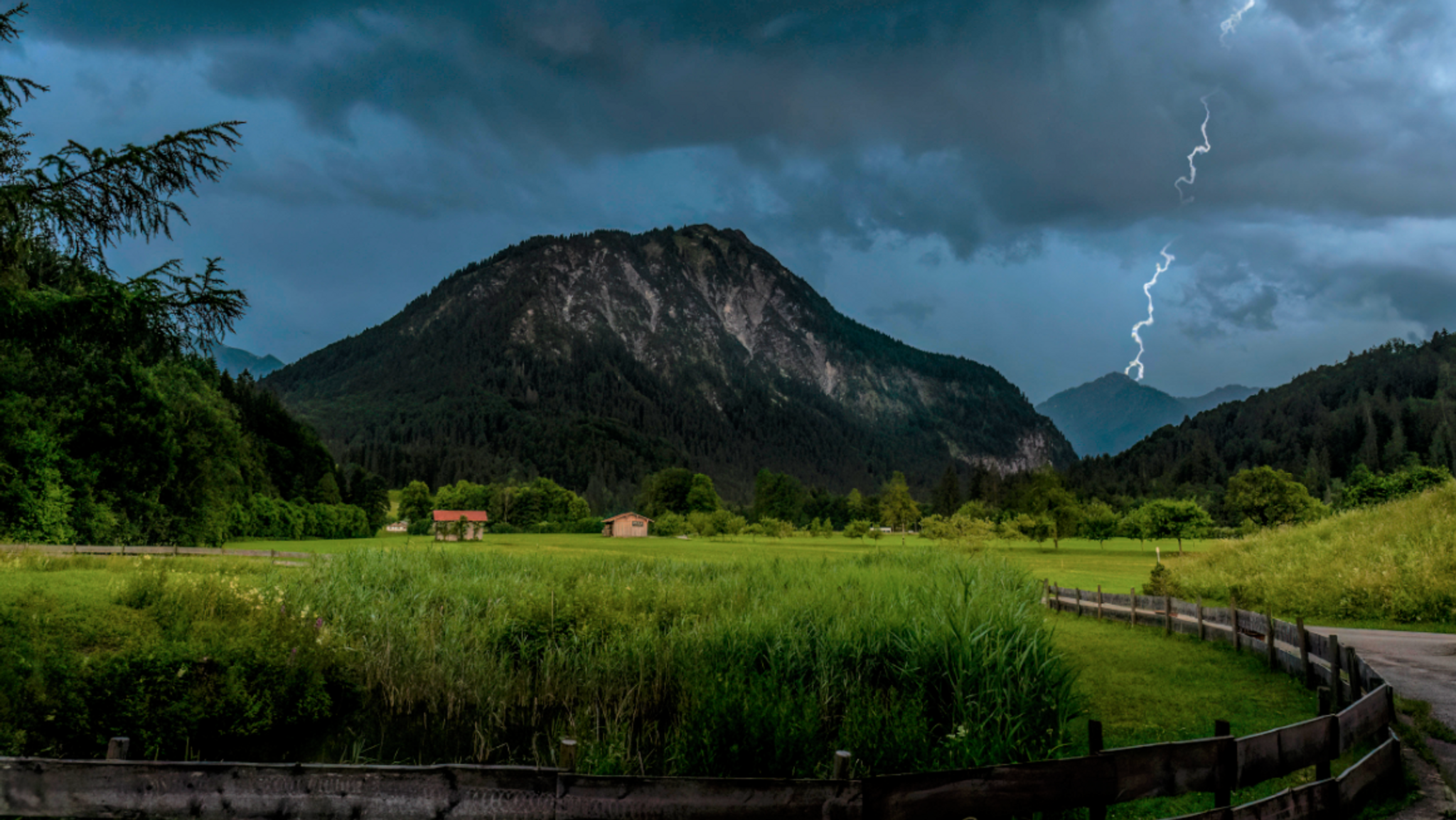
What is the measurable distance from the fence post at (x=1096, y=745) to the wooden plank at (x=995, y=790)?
0.13m

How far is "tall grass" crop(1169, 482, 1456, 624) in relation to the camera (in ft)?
80.5

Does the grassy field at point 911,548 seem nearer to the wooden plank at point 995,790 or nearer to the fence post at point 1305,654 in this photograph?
the fence post at point 1305,654

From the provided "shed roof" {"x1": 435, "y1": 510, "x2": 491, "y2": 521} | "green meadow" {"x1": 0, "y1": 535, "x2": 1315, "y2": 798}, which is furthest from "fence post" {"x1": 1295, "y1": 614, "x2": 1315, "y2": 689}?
"shed roof" {"x1": 435, "y1": 510, "x2": 491, "y2": 521}

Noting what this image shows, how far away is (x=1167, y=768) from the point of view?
6109 mm

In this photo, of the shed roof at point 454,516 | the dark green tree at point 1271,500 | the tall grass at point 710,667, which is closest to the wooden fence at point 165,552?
the tall grass at point 710,667

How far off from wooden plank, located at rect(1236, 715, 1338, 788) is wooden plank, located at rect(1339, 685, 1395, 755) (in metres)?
0.24

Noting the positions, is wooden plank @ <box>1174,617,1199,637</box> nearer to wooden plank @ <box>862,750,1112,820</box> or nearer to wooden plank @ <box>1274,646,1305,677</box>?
wooden plank @ <box>1274,646,1305,677</box>

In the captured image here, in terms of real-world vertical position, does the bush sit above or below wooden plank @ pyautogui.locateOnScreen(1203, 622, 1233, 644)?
below

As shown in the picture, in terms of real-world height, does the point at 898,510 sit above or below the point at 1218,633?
above

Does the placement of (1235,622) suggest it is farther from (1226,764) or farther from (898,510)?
(898,510)

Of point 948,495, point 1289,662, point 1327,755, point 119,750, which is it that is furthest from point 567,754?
point 948,495

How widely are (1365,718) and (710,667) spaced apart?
8.88 metres

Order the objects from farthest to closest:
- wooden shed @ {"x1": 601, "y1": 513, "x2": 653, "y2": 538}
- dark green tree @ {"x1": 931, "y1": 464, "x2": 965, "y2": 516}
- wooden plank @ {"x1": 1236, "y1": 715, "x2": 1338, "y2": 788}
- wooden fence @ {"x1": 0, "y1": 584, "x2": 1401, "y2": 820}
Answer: dark green tree @ {"x1": 931, "y1": 464, "x2": 965, "y2": 516}
wooden shed @ {"x1": 601, "y1": 513, "x2": 653, "y2": 538}
wooden plank @ {"x1": 1236, "y1": 715, "x2": 1338, "y2": 788}
wooden fence @ {"x1": 0, "y1": 584, "x2": 1401, "y2": 820}

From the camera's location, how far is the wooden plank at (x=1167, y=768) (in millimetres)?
5879
